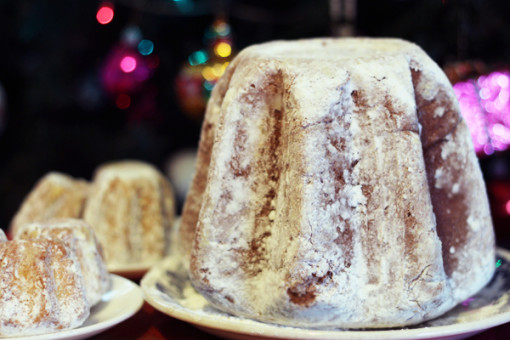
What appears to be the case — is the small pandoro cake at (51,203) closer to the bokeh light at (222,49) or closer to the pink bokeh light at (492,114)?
the bokeh light at (222,49)

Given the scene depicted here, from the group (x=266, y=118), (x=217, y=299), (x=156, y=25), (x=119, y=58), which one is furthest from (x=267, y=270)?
(x=156, y=25)

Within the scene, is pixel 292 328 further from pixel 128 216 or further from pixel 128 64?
pixel 128 64

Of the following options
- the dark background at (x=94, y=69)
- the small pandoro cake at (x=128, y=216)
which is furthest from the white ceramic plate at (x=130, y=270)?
the dark background at (x=94, y=69)

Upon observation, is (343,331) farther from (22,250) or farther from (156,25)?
(156,25)

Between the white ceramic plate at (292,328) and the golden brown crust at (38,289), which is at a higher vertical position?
the golden brown crust at (38,289)

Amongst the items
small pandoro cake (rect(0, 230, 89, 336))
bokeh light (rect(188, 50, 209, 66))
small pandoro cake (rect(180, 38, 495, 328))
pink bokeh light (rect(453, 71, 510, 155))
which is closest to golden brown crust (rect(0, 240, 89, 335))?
small pandoro cake (rect(0, 230, 89, 336))
